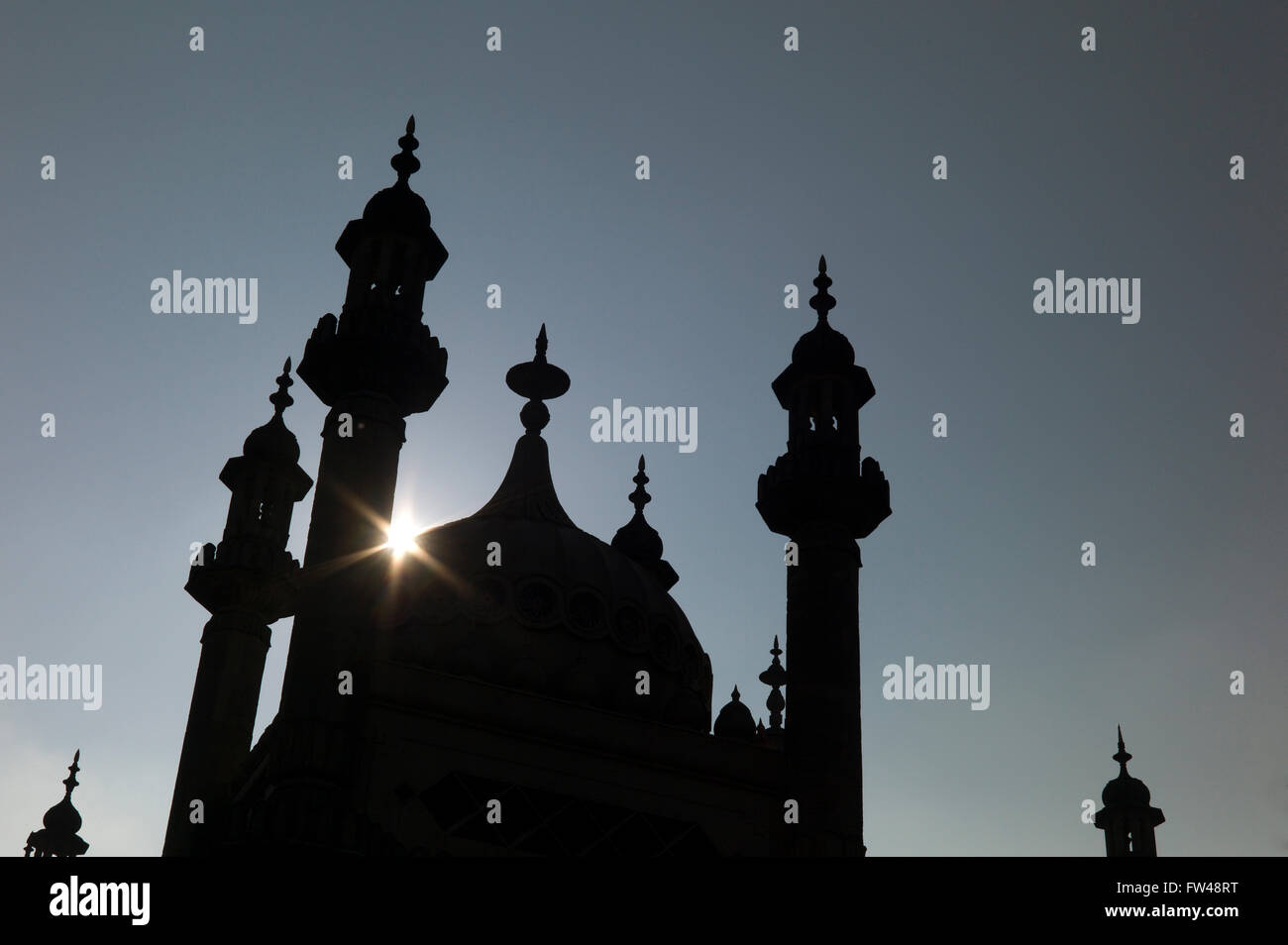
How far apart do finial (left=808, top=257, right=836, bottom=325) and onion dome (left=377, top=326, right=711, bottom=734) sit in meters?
5.83

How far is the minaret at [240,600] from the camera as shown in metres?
25.8

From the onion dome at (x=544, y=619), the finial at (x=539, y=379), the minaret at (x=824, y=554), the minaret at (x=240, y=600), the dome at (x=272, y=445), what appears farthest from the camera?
the finial at (x=539, y=379)

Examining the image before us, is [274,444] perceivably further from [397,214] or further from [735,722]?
[735,722]

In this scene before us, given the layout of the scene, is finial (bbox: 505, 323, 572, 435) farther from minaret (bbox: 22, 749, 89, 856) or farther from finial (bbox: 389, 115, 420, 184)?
minaret (bbox: 22, 749, 89, 856)

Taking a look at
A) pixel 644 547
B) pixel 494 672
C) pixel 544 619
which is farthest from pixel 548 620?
pixel 644 547

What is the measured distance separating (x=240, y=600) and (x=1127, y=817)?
21338 mm

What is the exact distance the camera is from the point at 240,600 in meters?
27.5

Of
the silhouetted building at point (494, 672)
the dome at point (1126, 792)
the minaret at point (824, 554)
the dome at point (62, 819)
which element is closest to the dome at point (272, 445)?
the silhouetted building at point (494, 672)

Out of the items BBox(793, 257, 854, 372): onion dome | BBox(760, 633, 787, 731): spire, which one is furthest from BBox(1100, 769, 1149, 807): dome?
BBox(793, 257, 854, 372): onion dome

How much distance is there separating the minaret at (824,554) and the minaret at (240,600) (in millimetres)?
9132

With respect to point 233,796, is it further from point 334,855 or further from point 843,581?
point 843,581

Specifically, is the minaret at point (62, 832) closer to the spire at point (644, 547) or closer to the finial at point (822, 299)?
the spire at point (644, 547)
